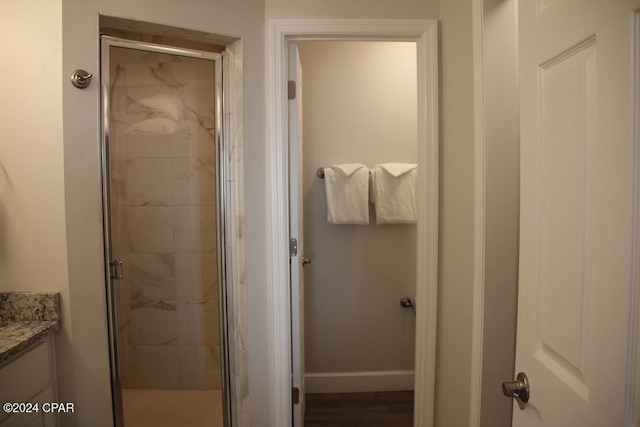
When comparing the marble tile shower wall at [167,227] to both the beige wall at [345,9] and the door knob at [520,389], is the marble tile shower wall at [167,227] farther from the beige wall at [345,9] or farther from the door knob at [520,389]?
the door knob at [520,389]

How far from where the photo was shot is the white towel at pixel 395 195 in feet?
6.55

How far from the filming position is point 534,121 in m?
0.68

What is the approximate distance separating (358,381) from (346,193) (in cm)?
133

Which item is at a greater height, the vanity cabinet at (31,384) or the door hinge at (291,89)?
the door hinge at (291,89)

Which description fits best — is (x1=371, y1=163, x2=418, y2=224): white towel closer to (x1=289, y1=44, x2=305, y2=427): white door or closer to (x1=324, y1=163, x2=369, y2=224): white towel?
(x1=324, y1=163, x2=369, y2=224): white towel

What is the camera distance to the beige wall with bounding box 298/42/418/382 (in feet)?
6.73

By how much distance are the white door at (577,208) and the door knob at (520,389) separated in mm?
15

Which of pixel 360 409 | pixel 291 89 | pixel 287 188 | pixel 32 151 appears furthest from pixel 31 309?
pixel 360 409

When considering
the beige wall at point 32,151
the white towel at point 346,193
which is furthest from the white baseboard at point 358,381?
the beige wall at point 32,151

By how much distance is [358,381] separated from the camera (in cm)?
215

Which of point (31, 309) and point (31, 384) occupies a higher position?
point (31, 309)

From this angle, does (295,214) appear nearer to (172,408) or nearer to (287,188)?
(287,188)

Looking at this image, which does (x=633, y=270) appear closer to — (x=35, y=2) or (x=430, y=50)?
(x=430, y=50)

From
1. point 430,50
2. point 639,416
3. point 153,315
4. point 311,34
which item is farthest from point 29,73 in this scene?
point 639,416
